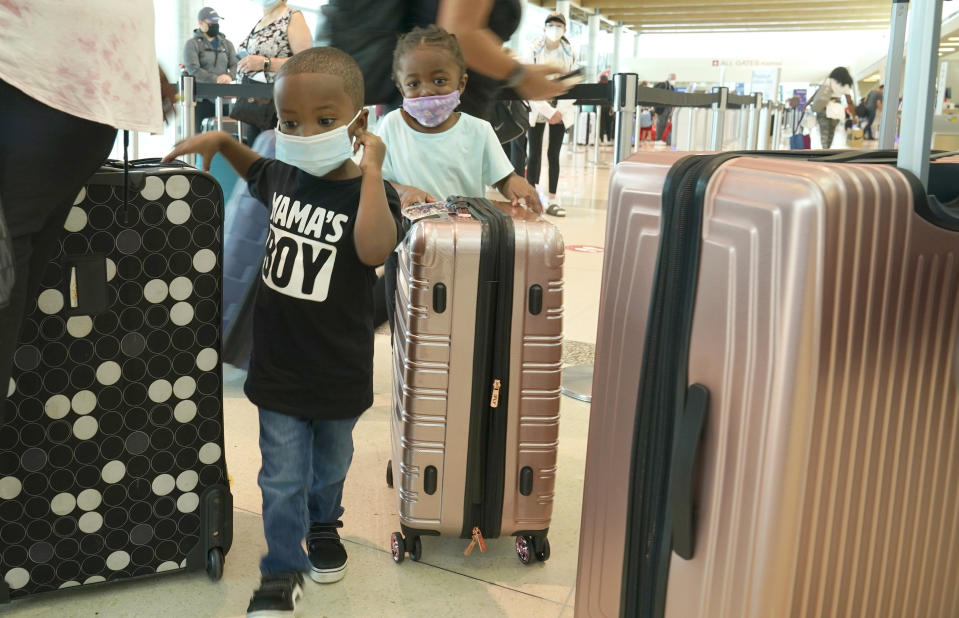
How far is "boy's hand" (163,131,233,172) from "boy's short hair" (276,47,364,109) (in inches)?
7.5

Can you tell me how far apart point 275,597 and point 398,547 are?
0.94ft

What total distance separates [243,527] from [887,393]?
4.40 ft

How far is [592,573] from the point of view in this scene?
113cm

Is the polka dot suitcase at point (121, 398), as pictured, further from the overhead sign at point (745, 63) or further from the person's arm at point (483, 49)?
the overhead sign at point (745, 63)

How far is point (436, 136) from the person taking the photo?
2.06 metres

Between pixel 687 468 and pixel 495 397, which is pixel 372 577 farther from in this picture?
pixel 687 468

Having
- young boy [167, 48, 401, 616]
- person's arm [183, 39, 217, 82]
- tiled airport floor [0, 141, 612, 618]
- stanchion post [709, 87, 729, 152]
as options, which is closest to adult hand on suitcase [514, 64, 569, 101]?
young boy [167, 48, 401, 616]

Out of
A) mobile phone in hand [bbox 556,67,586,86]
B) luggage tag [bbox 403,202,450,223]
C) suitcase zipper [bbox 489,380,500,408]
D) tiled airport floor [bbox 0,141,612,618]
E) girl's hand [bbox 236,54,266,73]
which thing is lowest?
tiled airport floor [bbox 0,141,612,618]

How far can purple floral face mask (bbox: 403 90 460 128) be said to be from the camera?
6.61 ft

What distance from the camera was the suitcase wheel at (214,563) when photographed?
1.54 m

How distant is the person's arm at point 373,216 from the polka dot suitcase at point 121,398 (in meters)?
0.28

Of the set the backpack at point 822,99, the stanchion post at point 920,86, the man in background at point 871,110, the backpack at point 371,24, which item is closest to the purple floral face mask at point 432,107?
the backpack at point 371,24

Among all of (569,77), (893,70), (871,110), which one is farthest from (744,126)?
(871,110)

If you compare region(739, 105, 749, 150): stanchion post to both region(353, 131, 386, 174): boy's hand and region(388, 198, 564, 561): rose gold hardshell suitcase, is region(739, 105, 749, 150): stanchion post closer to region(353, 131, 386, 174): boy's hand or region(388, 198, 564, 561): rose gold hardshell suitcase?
region(388, 198, 564, 561): rose gold hardshell suitcase
